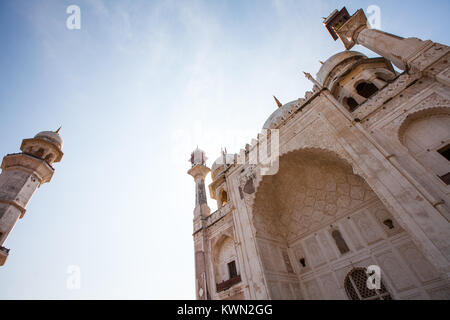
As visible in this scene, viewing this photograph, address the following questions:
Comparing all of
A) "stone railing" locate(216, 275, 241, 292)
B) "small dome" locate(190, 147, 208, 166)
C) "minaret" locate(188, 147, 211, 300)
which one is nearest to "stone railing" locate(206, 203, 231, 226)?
"minaret" locate(188, 147, 211, 300)

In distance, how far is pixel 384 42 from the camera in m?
10.4

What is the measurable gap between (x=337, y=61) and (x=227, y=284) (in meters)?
14.6

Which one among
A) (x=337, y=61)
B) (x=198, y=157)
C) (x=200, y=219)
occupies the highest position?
(x=198, y=157)

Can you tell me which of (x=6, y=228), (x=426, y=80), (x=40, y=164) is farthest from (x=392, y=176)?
(x=40, y=164)

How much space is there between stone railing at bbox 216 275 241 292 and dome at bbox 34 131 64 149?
59.4 feet

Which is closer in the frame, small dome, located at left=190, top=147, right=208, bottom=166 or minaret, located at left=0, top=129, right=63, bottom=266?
minaret, located at left=0, top=129, right=63, bottom=266

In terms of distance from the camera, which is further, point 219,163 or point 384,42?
point 219,163

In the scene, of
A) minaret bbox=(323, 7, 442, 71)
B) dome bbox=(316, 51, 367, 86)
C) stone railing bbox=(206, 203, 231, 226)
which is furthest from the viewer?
dome bbox=(316, 51, 367, 86)

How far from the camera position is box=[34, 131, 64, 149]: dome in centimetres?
1977

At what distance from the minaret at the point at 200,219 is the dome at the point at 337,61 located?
10636 mm

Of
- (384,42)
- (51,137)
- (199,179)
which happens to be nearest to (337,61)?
(384,42)

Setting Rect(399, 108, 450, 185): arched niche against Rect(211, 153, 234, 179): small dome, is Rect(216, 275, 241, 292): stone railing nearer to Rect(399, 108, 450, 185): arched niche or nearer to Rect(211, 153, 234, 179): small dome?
Rect(399, 108, 450, 185): arched niche

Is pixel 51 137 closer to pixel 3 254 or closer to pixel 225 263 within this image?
pixel 3 254

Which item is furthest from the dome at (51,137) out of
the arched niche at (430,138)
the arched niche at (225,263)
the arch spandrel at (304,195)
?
the arched niche at (430,138)
